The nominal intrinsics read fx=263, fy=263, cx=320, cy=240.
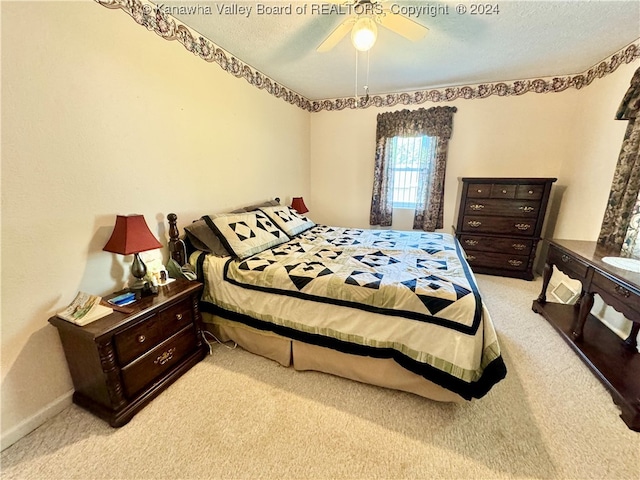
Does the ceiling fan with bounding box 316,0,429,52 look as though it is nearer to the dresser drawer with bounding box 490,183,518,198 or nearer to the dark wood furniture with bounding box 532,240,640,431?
the dark wood furniture with bounding box 532,240,640,431

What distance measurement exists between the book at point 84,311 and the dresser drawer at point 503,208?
3.65 meters

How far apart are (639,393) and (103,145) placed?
3360 millimetres

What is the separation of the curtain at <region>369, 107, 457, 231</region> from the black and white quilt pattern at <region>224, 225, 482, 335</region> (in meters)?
1.33

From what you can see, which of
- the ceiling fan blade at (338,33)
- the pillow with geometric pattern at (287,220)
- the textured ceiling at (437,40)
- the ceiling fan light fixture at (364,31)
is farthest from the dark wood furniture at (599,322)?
the pillow with geometric pattern at (287,220)

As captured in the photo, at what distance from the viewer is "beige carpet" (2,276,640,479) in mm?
1186

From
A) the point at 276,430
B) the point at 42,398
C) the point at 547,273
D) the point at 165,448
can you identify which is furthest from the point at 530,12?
the point at 42,398

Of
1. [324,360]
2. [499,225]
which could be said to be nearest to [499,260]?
[499,225]

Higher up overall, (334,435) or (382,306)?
(382,306)

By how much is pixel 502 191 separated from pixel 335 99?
2585 mm

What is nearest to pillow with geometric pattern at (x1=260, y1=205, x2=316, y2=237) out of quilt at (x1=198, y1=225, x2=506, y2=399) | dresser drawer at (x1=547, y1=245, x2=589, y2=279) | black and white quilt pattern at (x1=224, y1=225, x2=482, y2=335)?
black and white quilt pattern at (x1=224, y1=225, x2=482, y2=335)

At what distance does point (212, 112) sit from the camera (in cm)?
235

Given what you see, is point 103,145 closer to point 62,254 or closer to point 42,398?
point 62,254

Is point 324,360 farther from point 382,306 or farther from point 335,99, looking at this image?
point 335,99

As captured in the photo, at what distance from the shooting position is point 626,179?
215 centimetres
